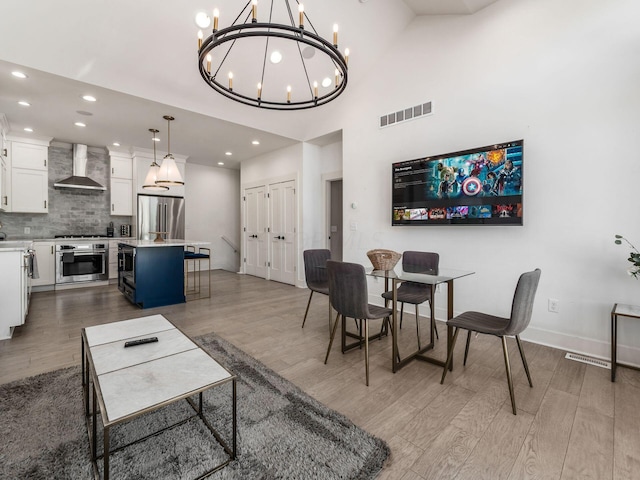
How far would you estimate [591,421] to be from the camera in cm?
181

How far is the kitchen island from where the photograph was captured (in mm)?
4199

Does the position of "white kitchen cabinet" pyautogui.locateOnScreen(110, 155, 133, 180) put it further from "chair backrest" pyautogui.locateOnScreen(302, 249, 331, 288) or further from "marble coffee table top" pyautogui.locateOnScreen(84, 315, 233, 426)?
"marble coffee table top" pyautogui.locateOnScreen(84, 315, 233, 426)

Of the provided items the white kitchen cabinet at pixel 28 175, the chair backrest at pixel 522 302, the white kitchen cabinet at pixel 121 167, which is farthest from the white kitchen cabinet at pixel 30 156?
the chair backrest at pixel 522 302

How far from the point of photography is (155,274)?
432 cm

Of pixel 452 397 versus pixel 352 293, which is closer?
pixel 452 397

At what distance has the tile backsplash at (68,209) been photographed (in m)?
5.55

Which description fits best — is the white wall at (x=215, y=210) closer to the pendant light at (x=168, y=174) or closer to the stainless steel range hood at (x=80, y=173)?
the stainless steel range hood at (x=80, y=173)

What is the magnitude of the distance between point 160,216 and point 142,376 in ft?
19.6

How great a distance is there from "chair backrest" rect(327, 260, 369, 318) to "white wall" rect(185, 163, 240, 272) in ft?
20.3

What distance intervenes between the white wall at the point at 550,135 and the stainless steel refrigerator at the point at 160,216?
5.35 meters

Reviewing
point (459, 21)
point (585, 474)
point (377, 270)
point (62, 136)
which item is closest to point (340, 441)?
point (585, 474)

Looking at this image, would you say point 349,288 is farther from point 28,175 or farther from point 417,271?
point 28,175

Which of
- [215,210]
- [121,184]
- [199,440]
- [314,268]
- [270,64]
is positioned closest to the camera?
[199,440]

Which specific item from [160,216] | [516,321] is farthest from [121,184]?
[516,321]
